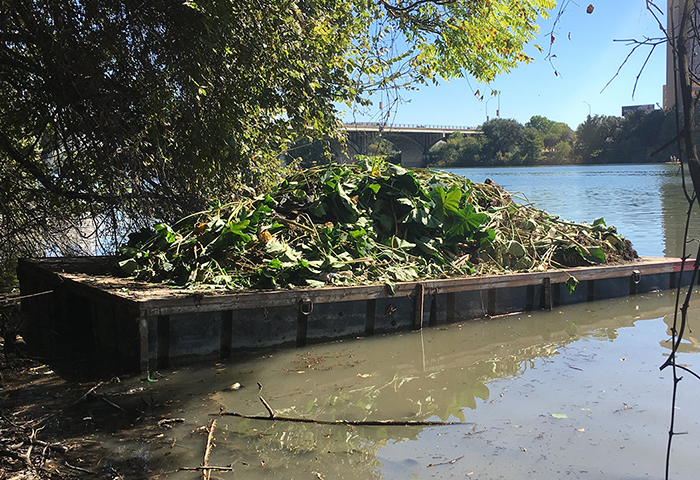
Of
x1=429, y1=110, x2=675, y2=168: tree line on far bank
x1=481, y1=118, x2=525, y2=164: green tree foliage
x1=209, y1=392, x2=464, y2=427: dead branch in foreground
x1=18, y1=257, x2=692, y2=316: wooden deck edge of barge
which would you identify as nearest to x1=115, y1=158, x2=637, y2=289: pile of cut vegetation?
x1=18, y1=257, x2=692, y2=316: wooden deck edge of barge

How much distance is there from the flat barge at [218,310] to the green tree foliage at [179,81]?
46.4 inches

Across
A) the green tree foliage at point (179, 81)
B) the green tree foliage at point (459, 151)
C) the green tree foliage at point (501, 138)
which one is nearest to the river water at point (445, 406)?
the green tree foliage at point (179, 81)

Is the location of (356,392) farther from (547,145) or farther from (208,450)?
(547,145)

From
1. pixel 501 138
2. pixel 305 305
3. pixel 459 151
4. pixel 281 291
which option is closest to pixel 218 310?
pixel 281 291

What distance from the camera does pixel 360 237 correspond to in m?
8.05

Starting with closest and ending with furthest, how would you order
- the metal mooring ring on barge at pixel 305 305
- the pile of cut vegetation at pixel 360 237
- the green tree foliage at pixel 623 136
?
the metal mooring ring on barge at pixel 305 305 < the pile of cut vegetation at pixel 360 237 < the green tree foliage at pixel 623 136

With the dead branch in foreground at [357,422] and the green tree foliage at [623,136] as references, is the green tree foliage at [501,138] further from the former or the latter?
the dead branch in foreground at [357,422]

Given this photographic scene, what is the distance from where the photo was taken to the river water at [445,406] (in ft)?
13.9

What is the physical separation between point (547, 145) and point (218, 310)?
10234cm

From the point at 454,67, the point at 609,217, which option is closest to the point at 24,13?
the point at 454,67

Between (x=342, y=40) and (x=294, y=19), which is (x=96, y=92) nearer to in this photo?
(x=294, y=19)

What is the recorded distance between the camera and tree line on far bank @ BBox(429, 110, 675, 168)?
3292 inches

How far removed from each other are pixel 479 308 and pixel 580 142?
93.5 metres

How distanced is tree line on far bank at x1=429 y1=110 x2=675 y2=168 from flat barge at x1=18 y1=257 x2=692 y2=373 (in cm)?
7740
